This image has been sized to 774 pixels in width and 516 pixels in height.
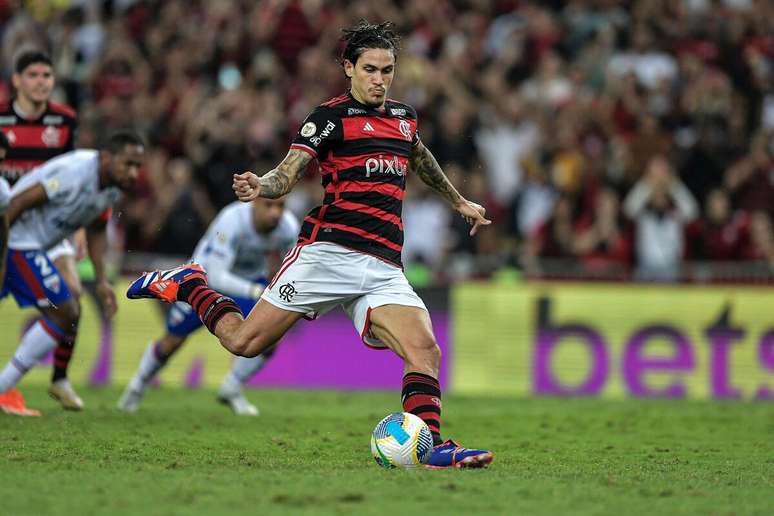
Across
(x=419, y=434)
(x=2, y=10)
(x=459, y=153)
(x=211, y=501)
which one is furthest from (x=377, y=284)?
(x=2, y=10)

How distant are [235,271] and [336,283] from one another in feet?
15.6

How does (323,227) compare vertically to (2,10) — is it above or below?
below

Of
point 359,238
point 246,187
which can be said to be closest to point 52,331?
point 359,238

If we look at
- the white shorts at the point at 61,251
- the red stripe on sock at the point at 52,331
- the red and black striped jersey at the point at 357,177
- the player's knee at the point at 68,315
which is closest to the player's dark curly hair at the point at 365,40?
the red and black striped jersey at the point at 357,177

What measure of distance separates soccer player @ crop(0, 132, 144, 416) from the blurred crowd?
249 inches

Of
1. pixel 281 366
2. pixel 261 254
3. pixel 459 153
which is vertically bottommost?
pixel 281 366

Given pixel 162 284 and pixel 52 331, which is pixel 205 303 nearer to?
pixel 162 284

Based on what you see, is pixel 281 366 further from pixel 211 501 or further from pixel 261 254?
pixel 211 501

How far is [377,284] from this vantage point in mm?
8828

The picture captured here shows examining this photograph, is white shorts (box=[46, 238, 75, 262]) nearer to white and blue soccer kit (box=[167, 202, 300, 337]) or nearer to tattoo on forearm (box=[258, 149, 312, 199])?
white and blue soccer kit (box=[167, 202, 300, 337])

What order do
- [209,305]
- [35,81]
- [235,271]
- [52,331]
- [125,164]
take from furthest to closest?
[235,271]
[35,81]
[52,331]
[125,164]
[209,305]

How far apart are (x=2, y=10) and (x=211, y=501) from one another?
19596 mm

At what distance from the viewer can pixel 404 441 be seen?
8.27 meters

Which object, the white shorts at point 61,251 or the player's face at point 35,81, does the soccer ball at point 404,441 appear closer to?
the white shorts at point 61,251
